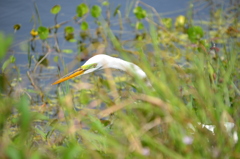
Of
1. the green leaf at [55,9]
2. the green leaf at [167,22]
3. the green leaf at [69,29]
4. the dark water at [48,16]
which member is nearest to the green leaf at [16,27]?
the dark water at [48,16]

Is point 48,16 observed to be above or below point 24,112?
below

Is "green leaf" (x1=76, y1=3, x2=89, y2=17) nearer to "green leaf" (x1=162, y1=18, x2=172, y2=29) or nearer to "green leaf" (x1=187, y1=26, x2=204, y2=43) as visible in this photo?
"green leaf" (x1=162, y1=18, x2=172, y2=29)

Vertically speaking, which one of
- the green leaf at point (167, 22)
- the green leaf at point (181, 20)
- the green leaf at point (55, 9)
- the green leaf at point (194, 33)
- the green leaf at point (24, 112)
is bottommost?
the green leaf at point (181, 20)

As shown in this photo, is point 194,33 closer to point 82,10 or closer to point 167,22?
point 167,22

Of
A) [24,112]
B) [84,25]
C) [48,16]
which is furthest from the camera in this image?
[48,16]

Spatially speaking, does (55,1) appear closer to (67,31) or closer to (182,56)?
(67,31)

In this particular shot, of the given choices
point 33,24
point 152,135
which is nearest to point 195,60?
point 152,135

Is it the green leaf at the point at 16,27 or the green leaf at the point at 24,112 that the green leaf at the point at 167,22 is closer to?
the green leaf at the point at 16,27

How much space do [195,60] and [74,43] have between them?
2.20m

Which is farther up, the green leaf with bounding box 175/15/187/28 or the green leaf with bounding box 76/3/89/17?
the green leaf with bounding box 76/3/89/17

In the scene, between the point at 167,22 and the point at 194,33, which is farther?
the point at 167,22

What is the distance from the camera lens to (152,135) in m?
1.20

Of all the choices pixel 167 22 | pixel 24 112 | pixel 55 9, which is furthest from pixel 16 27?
pixel 24 112

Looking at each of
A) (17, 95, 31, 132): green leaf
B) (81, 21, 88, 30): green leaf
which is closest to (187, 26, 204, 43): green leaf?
(81, 21, 88, 30): green leaf
